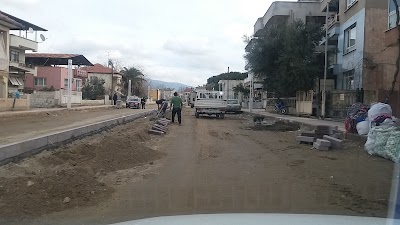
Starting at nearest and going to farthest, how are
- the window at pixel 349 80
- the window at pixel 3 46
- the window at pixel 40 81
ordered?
the window at pixel 349 80 < the window at pixel 3 46 < the window at pixel 40 81

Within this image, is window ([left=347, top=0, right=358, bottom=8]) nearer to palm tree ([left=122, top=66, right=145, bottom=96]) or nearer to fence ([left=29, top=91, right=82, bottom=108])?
fence ([left=29, top=91, right=82, bottom=108])

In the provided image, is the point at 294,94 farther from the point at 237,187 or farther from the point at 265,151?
the point at 237,187

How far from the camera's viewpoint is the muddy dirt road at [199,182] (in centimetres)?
637

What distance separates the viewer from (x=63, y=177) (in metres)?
8.10

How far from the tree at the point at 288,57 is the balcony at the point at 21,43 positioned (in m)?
26.5

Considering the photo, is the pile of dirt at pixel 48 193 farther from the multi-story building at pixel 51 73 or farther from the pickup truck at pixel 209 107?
the multi-story building at pixel 51 73

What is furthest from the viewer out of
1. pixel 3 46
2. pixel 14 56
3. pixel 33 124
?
pixel 14 56

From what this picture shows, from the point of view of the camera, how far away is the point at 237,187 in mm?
7867

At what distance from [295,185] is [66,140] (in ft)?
25.6

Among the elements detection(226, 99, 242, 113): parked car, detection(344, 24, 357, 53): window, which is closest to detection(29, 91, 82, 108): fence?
detection(226, 99, 242, 113): parked car

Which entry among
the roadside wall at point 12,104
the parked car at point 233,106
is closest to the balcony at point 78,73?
the parked car at point 233,106

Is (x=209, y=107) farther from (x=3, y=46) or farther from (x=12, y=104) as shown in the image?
(x=3, y=46)

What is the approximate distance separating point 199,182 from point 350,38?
1114 inches

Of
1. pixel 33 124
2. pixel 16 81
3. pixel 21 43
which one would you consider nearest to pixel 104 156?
pixel 33 124
